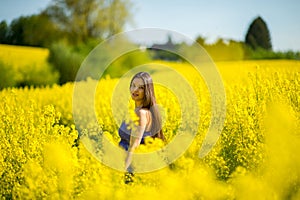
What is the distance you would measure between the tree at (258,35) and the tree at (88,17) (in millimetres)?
8380

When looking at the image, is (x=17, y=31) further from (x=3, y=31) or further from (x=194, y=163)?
(x=194, y=163)

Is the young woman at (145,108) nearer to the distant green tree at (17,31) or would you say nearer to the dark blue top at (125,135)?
the dark blue top at (125,135)

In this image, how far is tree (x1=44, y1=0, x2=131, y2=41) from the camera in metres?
35.5

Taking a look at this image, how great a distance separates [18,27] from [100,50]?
16866 mm

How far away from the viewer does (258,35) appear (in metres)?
33.9

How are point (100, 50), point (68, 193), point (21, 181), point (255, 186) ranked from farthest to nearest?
point (100, 50) < point (21, 181) < point (68, 193) < point (255, 186)

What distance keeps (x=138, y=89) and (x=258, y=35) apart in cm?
3048

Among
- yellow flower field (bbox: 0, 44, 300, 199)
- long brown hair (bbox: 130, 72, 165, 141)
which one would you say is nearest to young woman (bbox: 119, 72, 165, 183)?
long brown hair (bbox: 130, 72, 165, 141)

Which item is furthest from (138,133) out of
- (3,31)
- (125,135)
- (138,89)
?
(3,31)

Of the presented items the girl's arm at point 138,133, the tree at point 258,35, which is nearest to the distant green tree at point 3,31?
the tree at point 258,35

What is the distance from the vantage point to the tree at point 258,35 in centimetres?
3375

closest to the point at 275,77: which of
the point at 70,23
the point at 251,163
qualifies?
the point at 251,163

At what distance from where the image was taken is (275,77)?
5688 millimetres

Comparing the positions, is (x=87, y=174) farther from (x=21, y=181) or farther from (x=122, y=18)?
(x=122, y=18)
